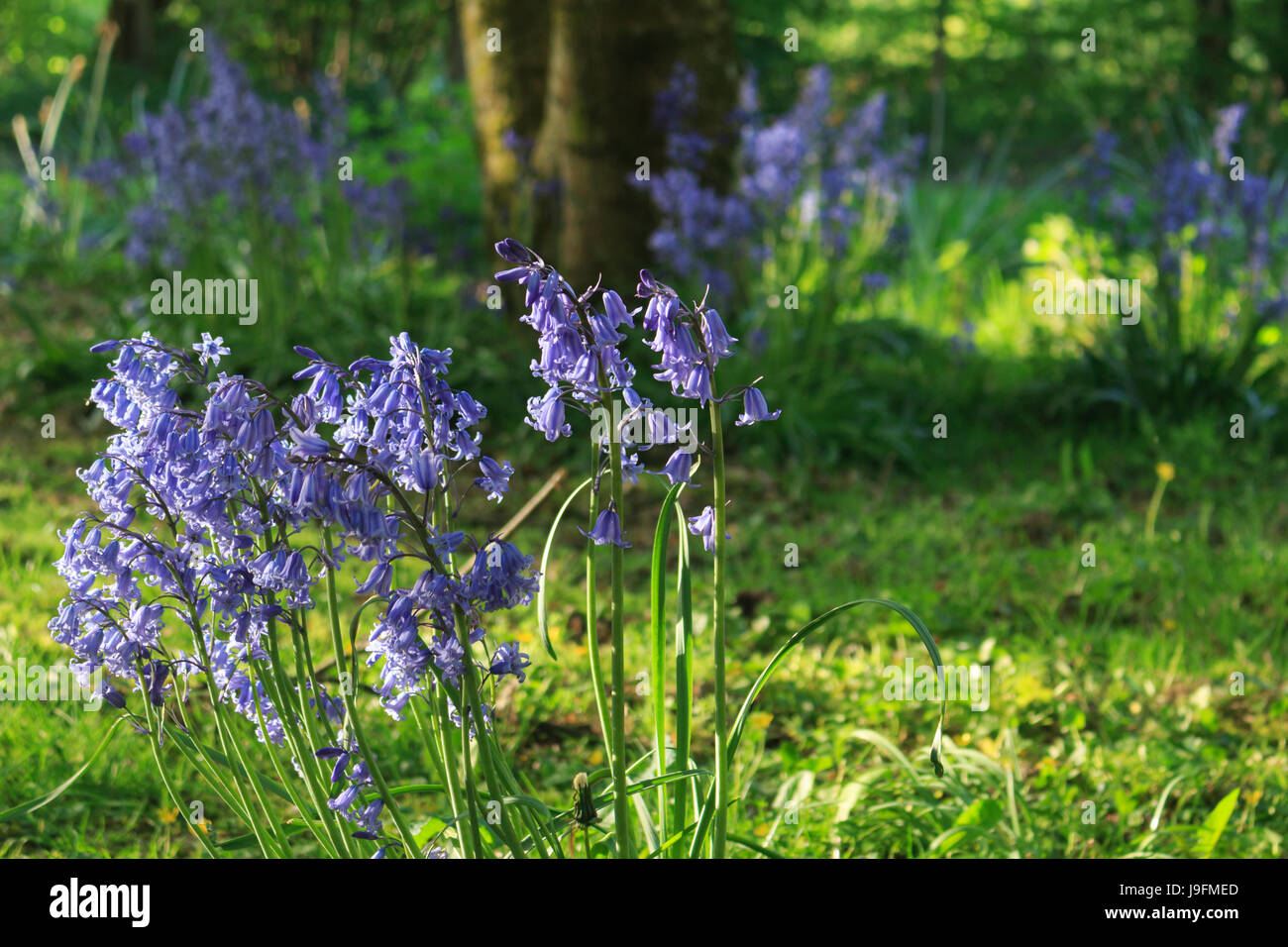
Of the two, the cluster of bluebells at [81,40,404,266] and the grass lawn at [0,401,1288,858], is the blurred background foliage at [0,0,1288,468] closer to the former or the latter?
the cluster of bluebells at [81,40,404,266]

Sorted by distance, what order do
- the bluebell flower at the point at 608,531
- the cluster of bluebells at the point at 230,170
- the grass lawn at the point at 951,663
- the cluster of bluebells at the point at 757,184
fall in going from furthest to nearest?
1. the cluster of bluebells at the point at 230,170
2. the cluster of bluebells at the point at 757,184
3. the grass lawn at the point at 951,663
4. the bluebell flower at the point at 608,531

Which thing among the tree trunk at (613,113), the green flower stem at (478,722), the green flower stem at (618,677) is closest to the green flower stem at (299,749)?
the green flower stem at (478,722)

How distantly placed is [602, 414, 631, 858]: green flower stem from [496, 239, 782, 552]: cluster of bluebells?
21 millimetres

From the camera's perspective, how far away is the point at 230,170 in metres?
5.51

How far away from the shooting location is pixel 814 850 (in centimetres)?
241

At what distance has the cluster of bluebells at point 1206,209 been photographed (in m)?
5.36

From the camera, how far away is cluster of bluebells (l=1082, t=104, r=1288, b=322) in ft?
17.6

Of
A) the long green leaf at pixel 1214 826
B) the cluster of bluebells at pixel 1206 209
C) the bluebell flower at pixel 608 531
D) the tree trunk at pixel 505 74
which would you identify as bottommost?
the long green leaf at pixel 1214 826

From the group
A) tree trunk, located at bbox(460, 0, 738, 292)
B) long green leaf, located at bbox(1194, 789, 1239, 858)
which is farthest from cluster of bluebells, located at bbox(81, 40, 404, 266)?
long green leaf, located at bbox(1194, 789, 1239, 858)

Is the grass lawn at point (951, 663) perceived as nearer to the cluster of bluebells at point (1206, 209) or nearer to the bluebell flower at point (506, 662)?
the bluebell flower at point (506, 662)

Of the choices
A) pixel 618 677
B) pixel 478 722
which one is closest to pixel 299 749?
pixel 478 722

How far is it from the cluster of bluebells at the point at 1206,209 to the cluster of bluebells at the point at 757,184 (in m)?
1.05

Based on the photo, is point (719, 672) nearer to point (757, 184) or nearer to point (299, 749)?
point (299, 749)
